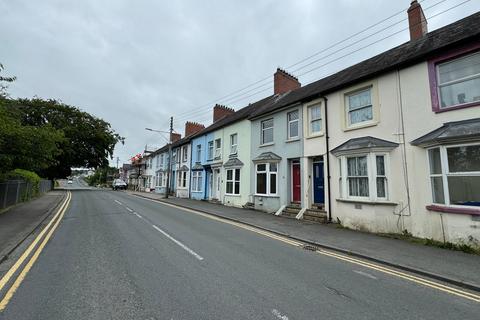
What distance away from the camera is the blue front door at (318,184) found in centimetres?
1399

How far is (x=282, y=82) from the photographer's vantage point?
21938mm

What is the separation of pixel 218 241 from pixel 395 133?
7671 mm

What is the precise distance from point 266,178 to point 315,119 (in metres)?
4.76

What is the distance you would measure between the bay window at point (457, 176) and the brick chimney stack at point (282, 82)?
546 inches

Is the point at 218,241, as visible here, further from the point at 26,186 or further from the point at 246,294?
the point at 26,186

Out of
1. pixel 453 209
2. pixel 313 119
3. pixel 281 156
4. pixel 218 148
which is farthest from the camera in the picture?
pixel 218 148

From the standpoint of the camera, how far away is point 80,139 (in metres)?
45.9

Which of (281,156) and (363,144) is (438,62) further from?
(281,156)

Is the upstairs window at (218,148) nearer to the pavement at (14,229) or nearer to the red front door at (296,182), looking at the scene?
the red front door at (296,182)

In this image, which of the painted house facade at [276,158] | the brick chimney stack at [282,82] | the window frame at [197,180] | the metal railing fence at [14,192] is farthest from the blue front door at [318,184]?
the metal railing fence at [14,192]

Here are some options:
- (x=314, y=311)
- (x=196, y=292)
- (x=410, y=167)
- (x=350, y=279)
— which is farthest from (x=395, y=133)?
(x=196, y=292)

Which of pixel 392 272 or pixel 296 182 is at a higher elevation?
pixel 296 182

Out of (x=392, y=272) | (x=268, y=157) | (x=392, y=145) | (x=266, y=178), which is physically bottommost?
(x=392, y=272)

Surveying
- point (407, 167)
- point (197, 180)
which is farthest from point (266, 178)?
point (197, 180)
